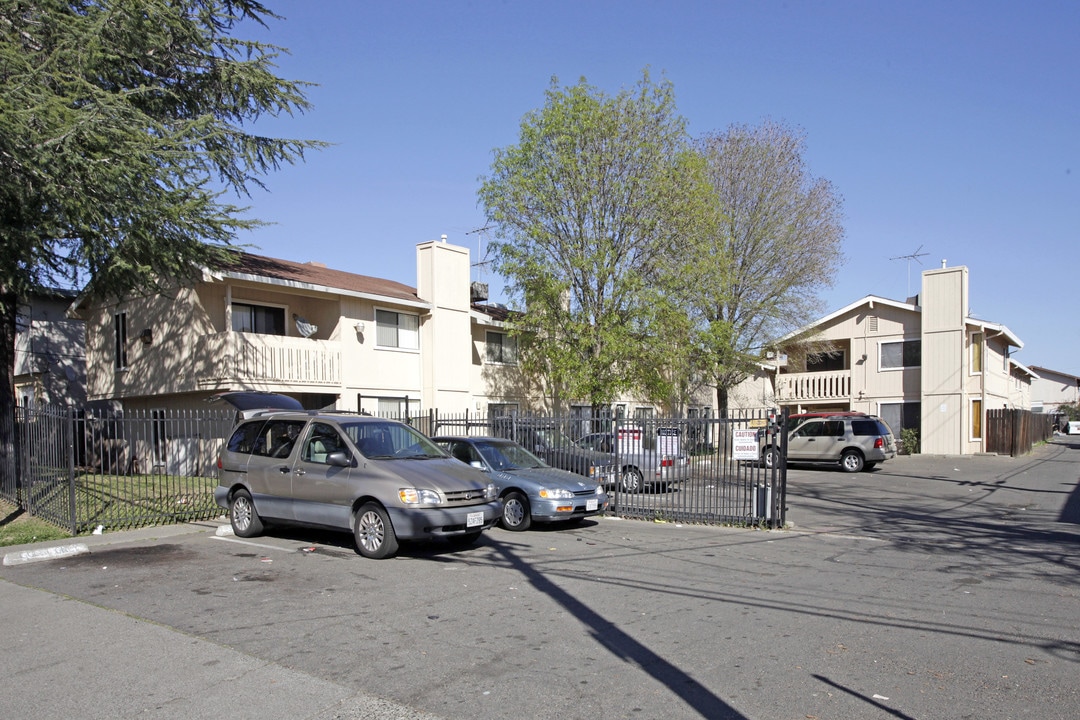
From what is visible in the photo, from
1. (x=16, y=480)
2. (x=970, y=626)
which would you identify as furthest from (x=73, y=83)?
(x=970, y=626)

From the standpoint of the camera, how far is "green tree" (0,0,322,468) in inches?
466

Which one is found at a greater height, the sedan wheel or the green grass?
the sedan wheel

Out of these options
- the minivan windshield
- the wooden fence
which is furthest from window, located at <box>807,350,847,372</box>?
the minivan windshield

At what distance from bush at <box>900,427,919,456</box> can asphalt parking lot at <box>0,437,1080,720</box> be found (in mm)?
22422

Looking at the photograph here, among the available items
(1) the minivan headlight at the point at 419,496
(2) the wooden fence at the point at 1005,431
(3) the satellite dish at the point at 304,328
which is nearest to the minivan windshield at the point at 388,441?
(1) the minivan headlight at the point at 419,496

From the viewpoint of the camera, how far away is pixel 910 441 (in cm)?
3375

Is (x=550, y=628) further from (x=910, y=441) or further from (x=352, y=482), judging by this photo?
(x=910, y=441)

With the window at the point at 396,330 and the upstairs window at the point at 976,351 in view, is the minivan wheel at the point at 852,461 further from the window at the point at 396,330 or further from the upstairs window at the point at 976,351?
the window at the point at 396,330

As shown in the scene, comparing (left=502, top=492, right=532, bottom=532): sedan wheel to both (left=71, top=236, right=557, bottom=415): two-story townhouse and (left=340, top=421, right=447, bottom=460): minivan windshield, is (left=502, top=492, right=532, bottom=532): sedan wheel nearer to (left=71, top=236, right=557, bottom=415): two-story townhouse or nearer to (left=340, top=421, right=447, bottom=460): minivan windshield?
(left=340, top=421, right=447, bottom=460): minivan windshield

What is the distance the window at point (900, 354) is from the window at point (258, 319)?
2518 cm

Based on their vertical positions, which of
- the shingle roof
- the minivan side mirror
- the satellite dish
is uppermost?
the shingle roof

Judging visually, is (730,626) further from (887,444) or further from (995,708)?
(887,444)

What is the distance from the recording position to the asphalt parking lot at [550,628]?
5301 millimetres

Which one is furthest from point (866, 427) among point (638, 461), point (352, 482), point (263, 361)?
point (352, 482)
